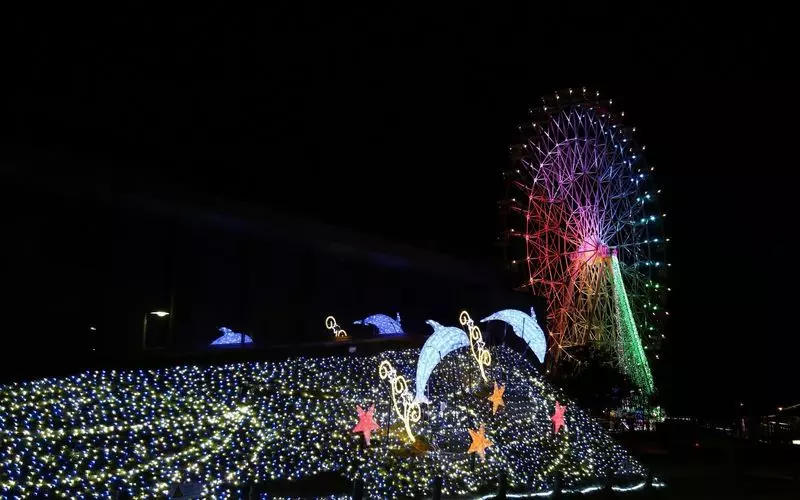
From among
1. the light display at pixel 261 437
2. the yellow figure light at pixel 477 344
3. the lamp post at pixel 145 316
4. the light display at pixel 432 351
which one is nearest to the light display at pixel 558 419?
the light display at pixel 261 437

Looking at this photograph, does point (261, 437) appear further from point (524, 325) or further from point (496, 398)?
point (524, 325)

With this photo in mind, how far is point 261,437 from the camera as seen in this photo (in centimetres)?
1282

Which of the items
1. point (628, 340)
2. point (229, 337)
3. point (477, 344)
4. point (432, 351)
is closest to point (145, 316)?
point (229, 337)

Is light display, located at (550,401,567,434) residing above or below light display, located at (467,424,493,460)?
above

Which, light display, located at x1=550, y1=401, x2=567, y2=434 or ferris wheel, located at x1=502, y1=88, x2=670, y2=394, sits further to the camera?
ferris wheel, located at x1=502, y1=88, x2=670, y2=394

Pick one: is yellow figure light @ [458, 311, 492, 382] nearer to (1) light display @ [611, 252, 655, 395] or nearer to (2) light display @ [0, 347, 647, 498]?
(2) light display @ [0, 347, 647, 498]

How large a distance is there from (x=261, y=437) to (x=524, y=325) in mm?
7356

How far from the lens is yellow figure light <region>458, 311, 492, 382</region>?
55.5 ft

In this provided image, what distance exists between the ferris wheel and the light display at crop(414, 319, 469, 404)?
16328 millimetres

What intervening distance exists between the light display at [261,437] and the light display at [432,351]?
82 centimetres

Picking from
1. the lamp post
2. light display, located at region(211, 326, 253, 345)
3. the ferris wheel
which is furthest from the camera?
the ferris wheel

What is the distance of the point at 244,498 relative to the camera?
11.1 m

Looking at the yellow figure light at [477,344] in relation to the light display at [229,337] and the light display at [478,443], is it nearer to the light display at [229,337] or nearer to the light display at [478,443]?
the light display at [478,443]

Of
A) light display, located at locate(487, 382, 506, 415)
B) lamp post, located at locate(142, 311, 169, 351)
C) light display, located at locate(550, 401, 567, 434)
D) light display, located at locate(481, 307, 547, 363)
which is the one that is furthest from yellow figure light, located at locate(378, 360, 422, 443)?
lamp post, located at locate(142, 311, 169, 351)
